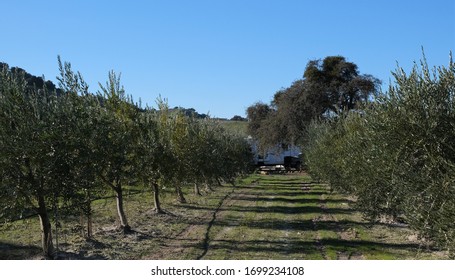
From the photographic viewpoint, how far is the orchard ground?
14.1m

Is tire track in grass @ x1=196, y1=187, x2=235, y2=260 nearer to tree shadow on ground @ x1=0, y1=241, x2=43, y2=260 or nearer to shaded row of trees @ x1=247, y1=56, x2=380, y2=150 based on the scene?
tree shadow on ground @ x1=0, y1=241, x2=43, y2=260

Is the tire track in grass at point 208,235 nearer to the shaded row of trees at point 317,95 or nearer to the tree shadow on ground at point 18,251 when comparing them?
the tree shadow on ground at point 18,251

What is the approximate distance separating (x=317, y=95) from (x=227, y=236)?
125 ft

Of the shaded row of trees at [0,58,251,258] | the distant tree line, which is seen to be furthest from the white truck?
the distant tree line

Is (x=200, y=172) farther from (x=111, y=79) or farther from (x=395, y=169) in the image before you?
(x=395, y=169)

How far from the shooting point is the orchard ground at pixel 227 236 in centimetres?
1407

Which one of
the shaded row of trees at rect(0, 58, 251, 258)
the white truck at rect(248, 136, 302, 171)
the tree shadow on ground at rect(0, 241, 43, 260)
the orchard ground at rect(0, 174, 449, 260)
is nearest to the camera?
the shaded row of trees at rect(0, 58, 251, 258)

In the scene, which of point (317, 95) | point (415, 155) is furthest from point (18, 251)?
point (317, 95)

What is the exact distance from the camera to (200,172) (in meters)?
27.7

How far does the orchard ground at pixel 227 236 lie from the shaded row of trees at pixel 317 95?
27.7 m

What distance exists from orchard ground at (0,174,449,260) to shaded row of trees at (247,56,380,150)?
27.7m

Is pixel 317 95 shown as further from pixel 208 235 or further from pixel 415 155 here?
pixel 415 155

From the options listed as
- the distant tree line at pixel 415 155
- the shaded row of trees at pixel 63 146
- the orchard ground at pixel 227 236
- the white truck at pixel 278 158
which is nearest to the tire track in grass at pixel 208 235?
the orchard ground at pixel 227 236

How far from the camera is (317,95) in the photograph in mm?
52812
